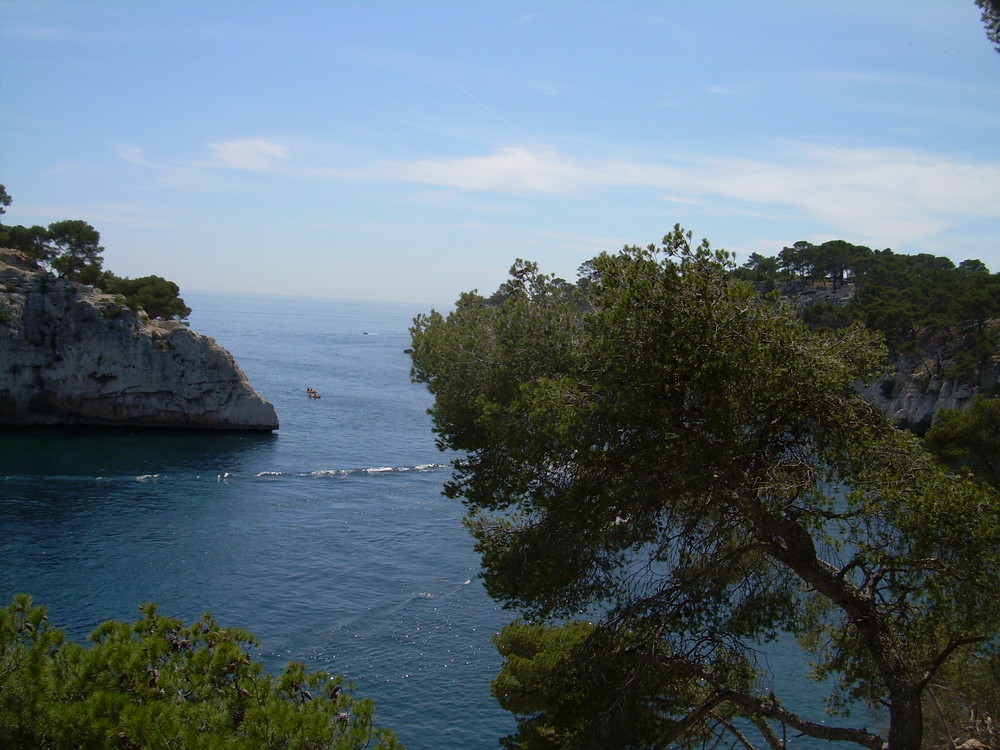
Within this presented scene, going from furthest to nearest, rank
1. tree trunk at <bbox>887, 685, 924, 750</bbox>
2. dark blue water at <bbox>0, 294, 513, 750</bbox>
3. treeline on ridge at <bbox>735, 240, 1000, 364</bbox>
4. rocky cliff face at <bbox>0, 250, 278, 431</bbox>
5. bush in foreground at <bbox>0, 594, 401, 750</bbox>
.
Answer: treeline on ridge at <bbox>735, 240, 1000, 364</bbox>
rocky cliff face at <bbox>0, 250, 278, 431</bbox>
dark blue water at <bbox>0, 294, 513, 750</bbox>
tree trunk at <bbox>887, 685, 924, 750</bbox>
bush in foreground at <bbox>0, 594, 401, 750</bbox>

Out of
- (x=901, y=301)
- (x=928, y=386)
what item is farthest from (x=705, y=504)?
(x=901, y=301)

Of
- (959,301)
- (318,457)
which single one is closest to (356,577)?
(318,457)

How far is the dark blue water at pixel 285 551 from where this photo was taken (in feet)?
66.4

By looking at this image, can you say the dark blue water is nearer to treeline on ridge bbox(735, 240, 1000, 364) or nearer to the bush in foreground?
the bush in foreground

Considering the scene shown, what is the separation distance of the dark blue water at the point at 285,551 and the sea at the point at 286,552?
7 centimetres

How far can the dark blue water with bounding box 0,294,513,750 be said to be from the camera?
2023cm

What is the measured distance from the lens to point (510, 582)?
35.0 feet

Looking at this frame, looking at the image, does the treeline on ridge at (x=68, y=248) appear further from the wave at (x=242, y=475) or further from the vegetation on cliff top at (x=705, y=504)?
the vegetation on cliff top at (x=705, y=504)

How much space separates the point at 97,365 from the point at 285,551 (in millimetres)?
24060

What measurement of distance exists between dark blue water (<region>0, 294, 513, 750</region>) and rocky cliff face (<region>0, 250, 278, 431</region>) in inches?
71.4

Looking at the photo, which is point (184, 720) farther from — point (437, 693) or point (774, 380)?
point (437, 693)

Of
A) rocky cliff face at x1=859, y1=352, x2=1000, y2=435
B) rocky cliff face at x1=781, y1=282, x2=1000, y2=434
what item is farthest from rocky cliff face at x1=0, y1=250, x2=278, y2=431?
rocky cliff face at x1=859, y1=352, x2=1000, y2=435

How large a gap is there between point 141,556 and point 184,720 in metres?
23.0

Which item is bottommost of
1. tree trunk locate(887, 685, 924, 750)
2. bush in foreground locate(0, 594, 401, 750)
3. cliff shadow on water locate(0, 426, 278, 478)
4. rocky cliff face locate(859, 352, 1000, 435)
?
cliff shadow on water locate(0, 426, 278, 478)
